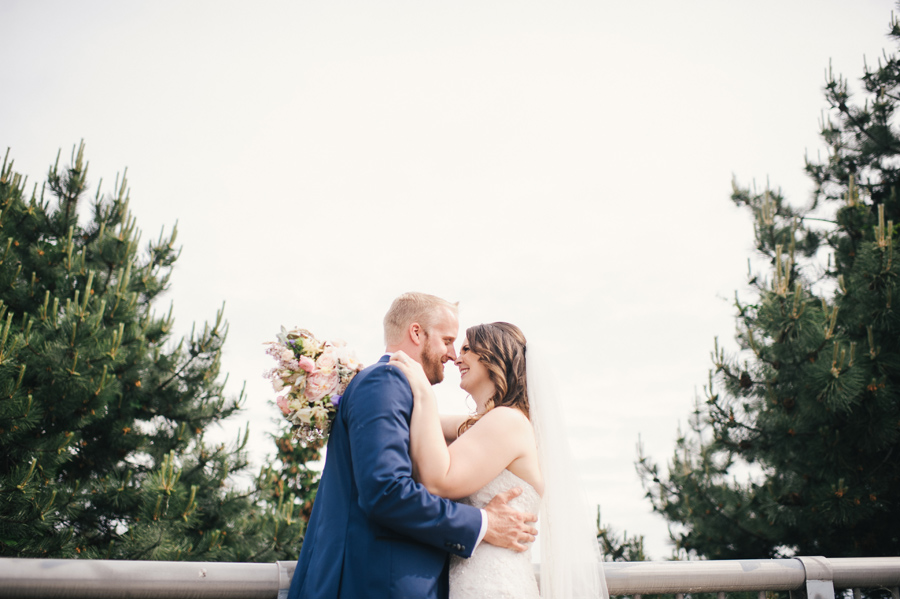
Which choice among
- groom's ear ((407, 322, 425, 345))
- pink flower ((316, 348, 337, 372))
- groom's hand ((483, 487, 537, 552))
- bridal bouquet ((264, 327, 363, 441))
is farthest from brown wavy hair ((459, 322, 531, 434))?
pink flower ((316, 348, 337, 372))

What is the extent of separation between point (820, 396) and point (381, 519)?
20.7 feet

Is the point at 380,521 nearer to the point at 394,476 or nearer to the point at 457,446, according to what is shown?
the point at 394,476

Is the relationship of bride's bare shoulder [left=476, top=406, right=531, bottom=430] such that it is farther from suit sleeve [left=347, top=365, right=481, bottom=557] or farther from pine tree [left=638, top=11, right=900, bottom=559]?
pine tree [left=638, top=11, right=900, bottom=559]

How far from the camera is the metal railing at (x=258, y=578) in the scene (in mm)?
2121

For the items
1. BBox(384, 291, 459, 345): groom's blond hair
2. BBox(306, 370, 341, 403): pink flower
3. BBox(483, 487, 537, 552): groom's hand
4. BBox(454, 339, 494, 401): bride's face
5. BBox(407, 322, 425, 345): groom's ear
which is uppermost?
BBox(384, 291, 459, 345): groom's blond hair

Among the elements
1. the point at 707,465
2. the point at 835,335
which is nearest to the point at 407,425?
the point at 835,335

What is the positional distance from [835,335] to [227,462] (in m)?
8.26

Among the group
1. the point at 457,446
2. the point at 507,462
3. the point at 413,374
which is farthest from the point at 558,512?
Answer: the point at 413,374

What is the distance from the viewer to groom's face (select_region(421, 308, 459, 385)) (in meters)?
2.77

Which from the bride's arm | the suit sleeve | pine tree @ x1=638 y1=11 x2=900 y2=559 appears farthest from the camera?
pine tree @ x1=638 y1=11 x2=900 y2=559

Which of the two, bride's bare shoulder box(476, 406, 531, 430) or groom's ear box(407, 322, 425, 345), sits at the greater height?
groom's ear box(407, 322, 425, 345)

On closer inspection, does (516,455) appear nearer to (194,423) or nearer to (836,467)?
(836,467)

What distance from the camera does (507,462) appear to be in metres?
2.49

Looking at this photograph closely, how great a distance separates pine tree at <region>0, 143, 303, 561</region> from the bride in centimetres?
608
